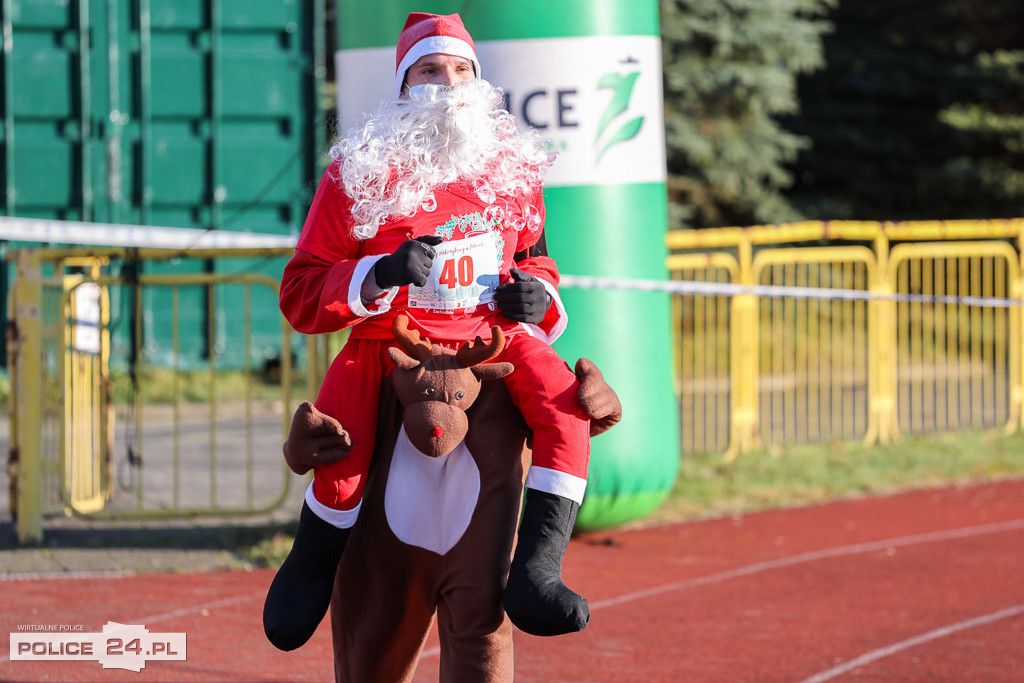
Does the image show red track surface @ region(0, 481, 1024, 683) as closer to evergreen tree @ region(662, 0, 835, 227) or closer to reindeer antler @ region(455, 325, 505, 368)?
reindeer antler @ region(455, 325, 505, 368)

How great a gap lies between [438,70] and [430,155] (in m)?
0.26

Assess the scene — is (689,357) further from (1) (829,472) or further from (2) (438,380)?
(2) (438,380)

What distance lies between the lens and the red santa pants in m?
2.85

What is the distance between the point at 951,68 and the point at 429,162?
68.7ft

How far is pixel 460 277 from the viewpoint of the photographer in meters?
2.94

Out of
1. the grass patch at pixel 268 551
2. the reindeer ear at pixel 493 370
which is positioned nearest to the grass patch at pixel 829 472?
the grass patch at pixel 268 551

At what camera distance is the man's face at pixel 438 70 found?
3.07m

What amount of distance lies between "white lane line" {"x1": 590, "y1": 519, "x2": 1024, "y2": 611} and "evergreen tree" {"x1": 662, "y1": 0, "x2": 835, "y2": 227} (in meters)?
9.95

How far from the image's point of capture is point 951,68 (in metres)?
21.9

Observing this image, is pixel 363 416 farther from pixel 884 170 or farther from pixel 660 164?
pixel 884 170

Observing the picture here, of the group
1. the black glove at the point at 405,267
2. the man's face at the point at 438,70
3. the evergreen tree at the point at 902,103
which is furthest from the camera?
the evergreen tree at the point at 902,103

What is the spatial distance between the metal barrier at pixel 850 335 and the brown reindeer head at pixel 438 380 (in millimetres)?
5779

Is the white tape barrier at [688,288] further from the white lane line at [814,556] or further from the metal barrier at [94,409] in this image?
the white lane line at [814,556]

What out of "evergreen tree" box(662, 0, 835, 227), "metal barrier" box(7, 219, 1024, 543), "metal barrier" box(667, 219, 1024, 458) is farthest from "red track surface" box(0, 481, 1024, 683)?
"evergreen tree" box(662, 0, 835, 227)
